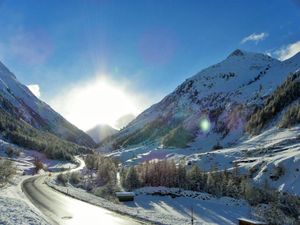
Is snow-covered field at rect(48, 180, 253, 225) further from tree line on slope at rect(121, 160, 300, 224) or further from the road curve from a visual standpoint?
tree line on slope at rect(121, 160, 300, 224)

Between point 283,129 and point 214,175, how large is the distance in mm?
92329

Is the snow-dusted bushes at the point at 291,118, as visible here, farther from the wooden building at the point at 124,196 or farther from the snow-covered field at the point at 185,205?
the wooden building at the point at 124,196

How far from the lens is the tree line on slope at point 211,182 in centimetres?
7861

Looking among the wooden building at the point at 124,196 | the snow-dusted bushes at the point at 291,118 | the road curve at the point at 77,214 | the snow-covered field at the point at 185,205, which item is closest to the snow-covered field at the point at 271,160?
the snow-dusted bushes at the point at 291,118

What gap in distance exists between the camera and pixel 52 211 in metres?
47.2

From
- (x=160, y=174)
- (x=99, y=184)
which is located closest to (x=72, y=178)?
(x=99, y=184)

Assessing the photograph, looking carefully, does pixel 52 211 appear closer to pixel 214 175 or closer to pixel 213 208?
pixel 213 208

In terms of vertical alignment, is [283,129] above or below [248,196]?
above

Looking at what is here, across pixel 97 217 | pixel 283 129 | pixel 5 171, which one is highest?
pixel 283 129

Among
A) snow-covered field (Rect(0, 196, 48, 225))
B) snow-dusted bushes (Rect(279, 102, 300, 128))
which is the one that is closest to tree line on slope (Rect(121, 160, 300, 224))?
snow-covered field (Rect(0, 196, 48, 225))

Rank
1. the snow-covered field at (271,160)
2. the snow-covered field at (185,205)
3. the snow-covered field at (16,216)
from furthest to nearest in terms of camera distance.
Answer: the snow-covered field at (271,160)
the snow-covered field at (185,205)
the snow-covered field at (16,216)

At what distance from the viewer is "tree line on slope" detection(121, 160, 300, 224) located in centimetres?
7861

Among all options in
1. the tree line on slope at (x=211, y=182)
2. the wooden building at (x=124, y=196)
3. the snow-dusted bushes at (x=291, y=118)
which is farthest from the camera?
the snow-dusted bushes at (x=291, y=118)

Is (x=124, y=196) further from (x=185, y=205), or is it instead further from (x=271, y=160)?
(x=271, y=160)
